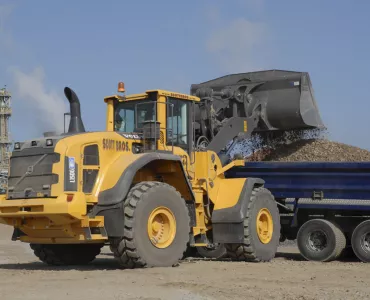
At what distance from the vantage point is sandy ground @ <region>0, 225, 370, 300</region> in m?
8.42

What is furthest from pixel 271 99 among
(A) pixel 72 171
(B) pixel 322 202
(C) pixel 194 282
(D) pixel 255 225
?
(C) pixel 194 282

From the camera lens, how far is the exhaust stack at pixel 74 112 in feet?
40.6

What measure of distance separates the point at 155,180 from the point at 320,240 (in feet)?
12.9

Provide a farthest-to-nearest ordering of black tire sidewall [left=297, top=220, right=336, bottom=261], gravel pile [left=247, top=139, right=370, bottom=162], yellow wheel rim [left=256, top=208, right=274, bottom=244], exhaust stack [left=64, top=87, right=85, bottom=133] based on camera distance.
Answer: gravel pile [left=247, top=139, right=370, bottom=162], black tire sidewall [left=297, top=220, right=336, bottom=261], yellow wheel rim [left=256, top=208, right=274, bottom=244], exhaust stack [left=64, top=87, right=85, bottom=133]

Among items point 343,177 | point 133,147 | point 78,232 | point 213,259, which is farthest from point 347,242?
point 78,232

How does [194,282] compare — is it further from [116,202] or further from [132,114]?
[132,114]

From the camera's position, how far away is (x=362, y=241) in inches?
541

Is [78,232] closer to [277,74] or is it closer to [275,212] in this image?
[275,212]

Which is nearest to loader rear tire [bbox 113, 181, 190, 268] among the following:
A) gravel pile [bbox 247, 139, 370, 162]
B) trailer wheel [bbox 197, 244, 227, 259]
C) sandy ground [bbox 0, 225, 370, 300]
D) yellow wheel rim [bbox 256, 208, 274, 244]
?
sandy ground [bbox 0, 225, 370, 300]

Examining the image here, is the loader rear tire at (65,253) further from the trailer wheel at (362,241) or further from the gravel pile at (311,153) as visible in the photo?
the gravel pile at (311,153)

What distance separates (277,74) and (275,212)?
3422 mm

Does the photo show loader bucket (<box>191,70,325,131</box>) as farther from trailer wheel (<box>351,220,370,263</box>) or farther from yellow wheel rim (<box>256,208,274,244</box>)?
trailer wheel (<box>351,220,370,263</box>)

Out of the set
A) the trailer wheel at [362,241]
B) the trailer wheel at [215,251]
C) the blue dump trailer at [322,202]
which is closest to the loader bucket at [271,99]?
the blue dump trailer at [322,202]

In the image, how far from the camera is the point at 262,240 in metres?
13.7
